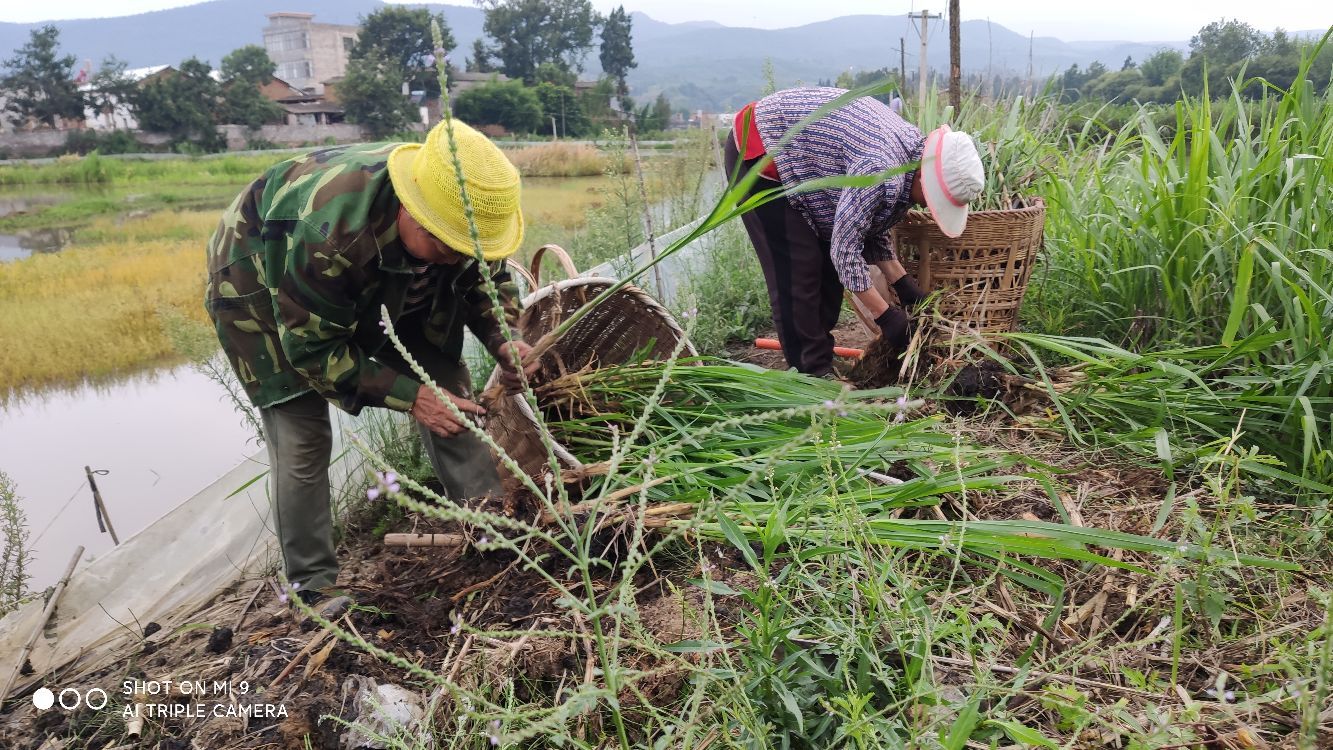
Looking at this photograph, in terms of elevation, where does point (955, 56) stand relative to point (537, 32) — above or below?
below

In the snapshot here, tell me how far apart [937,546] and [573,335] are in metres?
1.33

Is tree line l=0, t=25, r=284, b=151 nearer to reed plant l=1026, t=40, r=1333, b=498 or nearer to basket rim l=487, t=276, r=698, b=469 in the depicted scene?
basket rim l=487, t=276, r=698, b=469

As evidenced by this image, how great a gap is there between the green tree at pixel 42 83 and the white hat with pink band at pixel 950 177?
54.0 feet

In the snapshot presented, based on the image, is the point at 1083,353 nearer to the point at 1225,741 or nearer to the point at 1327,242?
the point at 1327,242

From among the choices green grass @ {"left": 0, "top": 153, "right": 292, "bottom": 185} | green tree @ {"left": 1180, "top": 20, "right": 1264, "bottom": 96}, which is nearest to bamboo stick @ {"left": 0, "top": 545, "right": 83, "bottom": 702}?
green tree @ {"left": 1180, "top": 20, "right": 1264, "bottom": 96}

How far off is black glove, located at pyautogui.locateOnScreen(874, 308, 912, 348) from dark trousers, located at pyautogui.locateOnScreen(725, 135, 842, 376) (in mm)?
295

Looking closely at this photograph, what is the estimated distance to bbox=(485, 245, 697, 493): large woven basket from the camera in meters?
1.87

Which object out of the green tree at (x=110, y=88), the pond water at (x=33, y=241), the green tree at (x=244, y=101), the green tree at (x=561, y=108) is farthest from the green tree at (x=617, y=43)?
the pond water at (x=33, y=241)

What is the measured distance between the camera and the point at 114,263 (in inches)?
306

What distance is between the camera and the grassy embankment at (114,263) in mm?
5523

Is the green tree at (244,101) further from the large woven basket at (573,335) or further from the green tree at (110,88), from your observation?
the large woven basket at (573,335)

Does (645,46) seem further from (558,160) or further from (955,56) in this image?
(955,56)

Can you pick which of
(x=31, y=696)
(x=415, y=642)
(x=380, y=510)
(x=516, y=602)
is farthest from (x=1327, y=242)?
(x=31, y=696)

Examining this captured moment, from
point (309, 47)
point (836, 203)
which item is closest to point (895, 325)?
point (836, 203)
